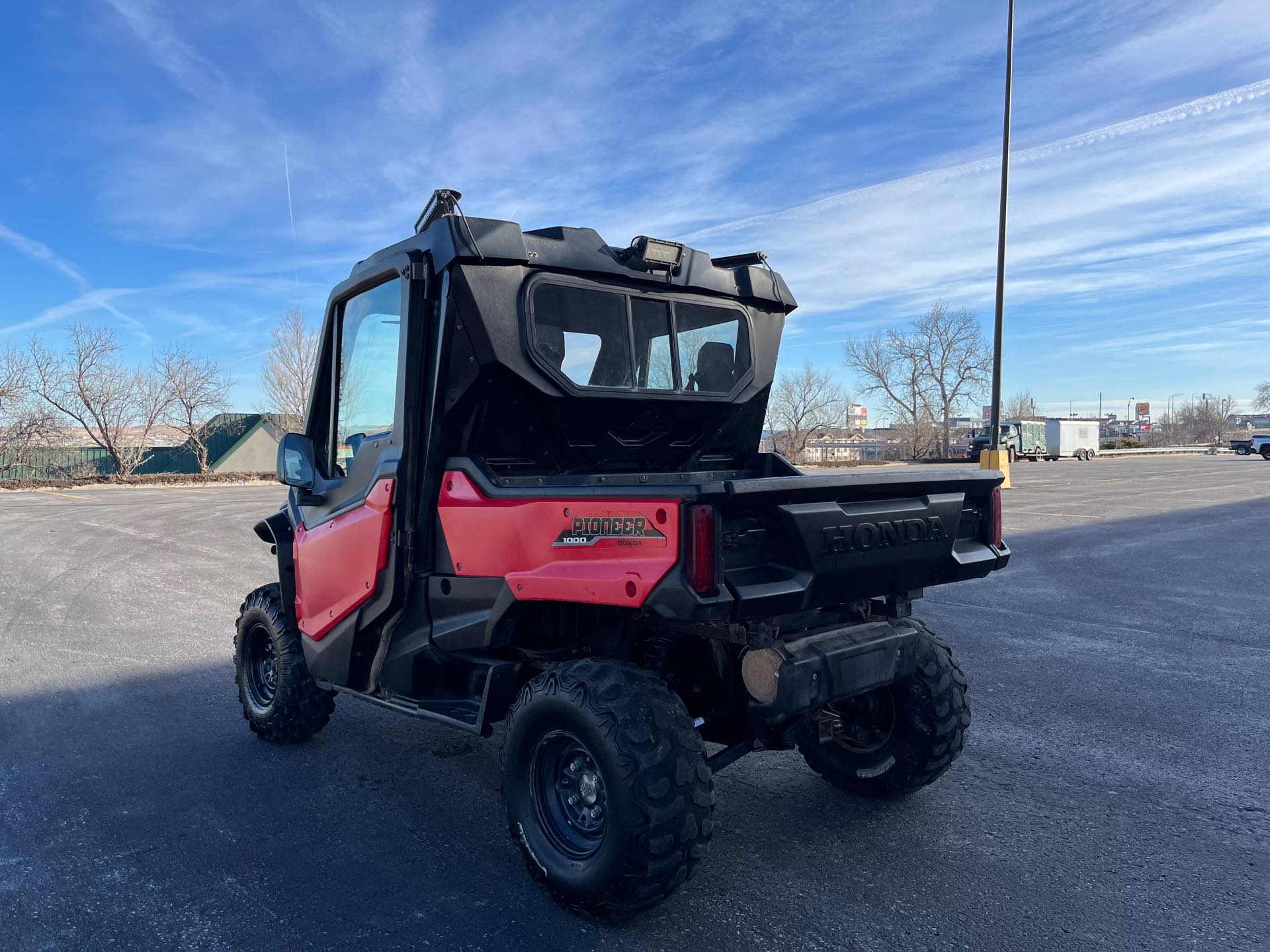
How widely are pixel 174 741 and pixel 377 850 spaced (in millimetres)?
2057

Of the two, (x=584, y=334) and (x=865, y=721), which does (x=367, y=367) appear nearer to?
(x=584, y=334)

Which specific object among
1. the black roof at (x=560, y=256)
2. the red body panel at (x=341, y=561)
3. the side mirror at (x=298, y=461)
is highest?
the black roof at (x=560, y=256)

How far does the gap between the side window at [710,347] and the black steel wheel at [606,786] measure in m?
1.59

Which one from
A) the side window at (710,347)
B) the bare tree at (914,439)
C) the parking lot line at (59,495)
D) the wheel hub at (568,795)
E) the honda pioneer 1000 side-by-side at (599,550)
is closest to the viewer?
the honda pioneer 1000 side-by-side at (599,550)

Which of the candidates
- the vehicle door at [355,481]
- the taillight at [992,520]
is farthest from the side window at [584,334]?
the taillight at [992,520]

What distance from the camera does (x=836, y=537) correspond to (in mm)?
3061

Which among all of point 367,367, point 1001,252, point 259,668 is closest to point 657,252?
point 367,367

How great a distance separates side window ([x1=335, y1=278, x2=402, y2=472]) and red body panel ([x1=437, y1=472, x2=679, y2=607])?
68 centimetres

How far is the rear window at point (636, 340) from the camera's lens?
3740mm

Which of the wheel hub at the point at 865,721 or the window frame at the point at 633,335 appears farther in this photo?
the wheel hub at the point at 865,721

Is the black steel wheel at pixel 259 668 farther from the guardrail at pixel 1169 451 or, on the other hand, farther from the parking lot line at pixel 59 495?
the guardrail at pixel 1169 451

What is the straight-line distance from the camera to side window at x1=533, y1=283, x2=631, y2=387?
3.71 meters

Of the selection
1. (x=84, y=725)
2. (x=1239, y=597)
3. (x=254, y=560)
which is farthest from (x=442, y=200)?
(x=254, y=560)

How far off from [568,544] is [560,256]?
52.1 inches
